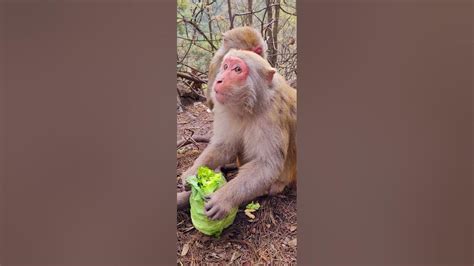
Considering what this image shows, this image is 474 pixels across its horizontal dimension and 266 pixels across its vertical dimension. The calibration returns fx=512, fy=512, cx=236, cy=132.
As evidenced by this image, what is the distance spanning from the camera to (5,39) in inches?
108

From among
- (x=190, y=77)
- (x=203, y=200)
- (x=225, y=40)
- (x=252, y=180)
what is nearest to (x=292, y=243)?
(x=252, y=180)

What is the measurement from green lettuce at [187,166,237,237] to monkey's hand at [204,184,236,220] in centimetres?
2

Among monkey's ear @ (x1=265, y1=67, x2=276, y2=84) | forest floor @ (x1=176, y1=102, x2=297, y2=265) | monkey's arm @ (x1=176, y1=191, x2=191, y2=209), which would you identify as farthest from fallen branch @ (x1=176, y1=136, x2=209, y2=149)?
monkey's ear @ (x1=265, y1=67, x2=276, y2=84)

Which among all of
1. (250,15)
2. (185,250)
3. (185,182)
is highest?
(250,15)

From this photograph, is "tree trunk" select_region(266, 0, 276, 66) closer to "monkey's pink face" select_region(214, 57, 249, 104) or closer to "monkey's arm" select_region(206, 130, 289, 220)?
"monkey's pink face" select_region(214, 57, 249, 104)

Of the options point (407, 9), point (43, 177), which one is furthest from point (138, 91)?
point (407, 9)

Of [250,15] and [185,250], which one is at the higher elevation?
[250,15]

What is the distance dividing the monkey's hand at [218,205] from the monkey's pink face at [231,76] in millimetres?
505

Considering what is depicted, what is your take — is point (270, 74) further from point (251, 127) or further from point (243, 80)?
point (251, 127)

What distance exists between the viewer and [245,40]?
8.80 feet

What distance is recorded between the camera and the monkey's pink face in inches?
104

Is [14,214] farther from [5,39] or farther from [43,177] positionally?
[5,39]

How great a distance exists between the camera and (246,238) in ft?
8.59

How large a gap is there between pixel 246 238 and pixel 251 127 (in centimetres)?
57
